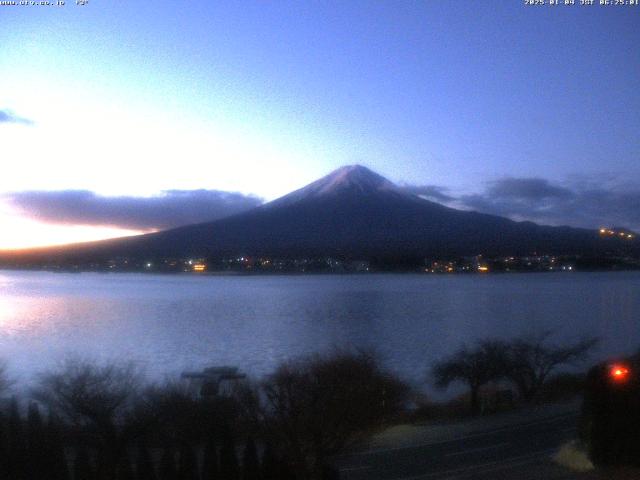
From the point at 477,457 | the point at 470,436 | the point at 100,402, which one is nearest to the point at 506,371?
the point at 470,436

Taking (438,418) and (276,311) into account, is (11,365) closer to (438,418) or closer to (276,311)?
(438,418)

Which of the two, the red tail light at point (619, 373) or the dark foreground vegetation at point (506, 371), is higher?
the red tail light at point (619, 373)

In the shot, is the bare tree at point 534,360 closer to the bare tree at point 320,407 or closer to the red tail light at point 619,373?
the bare tree at point 320,407

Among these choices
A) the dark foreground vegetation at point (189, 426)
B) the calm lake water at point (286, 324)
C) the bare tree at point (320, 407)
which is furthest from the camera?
the calm lake water at point (286, 324)

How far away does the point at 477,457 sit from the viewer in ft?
30.2

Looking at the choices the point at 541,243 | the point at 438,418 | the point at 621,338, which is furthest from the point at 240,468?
the point at 541,243

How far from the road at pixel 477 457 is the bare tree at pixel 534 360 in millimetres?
5688

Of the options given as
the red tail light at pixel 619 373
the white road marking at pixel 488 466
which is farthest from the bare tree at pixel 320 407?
the red tail light at pixel 619 373

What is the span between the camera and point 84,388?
10250mm

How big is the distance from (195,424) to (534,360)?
11740 millimetres

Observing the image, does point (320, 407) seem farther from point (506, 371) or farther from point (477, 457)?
point (506, 371)

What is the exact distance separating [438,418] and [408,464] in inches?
215

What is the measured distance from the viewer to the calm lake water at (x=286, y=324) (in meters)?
21.6

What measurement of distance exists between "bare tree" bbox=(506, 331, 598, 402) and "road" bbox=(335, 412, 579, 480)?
18.7ft
